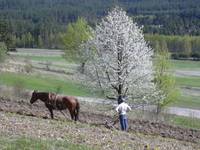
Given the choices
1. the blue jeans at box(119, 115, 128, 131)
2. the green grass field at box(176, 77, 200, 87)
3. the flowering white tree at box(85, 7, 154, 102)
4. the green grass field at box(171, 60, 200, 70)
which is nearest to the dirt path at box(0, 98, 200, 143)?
the blue jeans at box(119, 115, 128, 131)

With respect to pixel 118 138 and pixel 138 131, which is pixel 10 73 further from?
pixel 118 138

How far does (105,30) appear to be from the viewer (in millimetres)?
44281

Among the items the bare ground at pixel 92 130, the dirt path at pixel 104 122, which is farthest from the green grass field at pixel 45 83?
the bare ground at pixel 92 130

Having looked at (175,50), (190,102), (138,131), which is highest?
(138,131)

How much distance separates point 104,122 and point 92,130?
657 cm

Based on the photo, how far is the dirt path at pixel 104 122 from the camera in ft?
84.2

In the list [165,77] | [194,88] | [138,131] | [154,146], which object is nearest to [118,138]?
[154,146]

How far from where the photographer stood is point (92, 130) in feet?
69.6

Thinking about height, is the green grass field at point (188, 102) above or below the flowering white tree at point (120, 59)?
below

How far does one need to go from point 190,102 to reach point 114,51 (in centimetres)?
3258

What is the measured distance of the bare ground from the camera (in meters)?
18.7

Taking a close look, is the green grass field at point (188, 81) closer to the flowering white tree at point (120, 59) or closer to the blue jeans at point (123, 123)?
the flowering white tree at point (120, 59)

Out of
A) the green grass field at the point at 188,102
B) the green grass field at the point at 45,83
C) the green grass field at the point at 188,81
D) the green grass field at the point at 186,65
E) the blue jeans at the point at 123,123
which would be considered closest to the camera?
the blue jeans at the point at 123,123

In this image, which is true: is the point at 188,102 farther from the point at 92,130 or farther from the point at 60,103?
the point at 92,130
